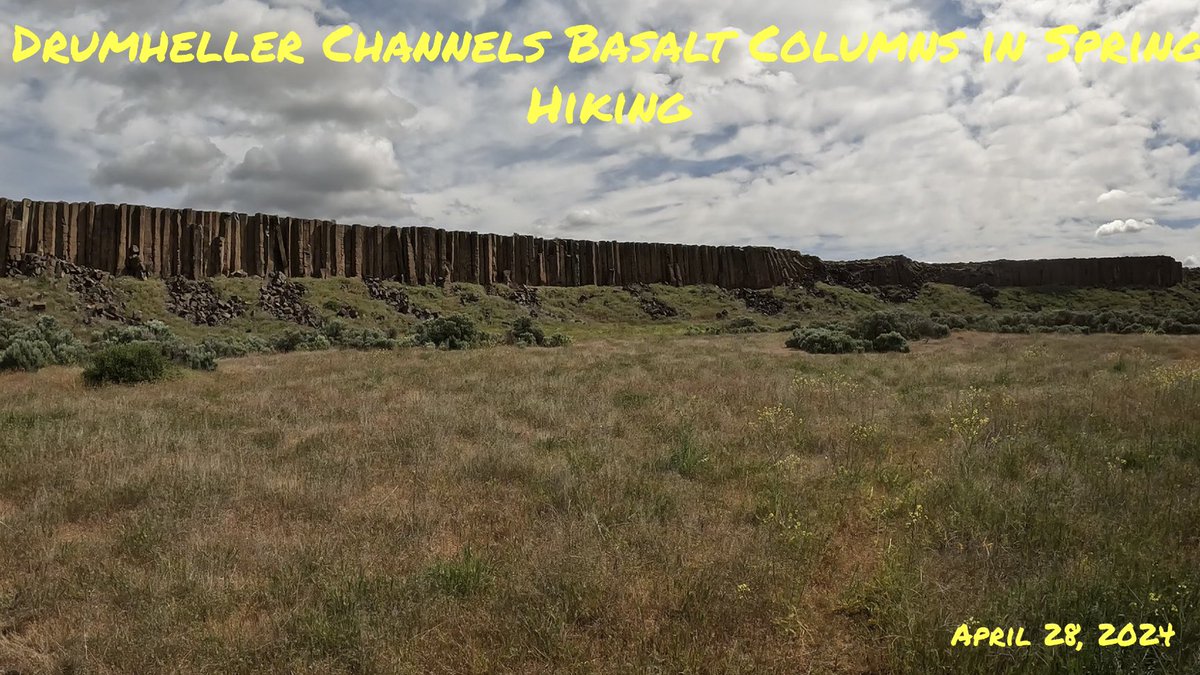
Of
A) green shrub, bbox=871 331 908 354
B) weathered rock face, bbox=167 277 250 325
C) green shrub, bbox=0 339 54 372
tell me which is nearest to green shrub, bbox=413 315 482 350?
green shrub, bbox=0 339 54 372

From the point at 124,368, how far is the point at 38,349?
5511mm

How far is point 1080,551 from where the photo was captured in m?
4.46

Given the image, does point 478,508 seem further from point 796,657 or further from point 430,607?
point 796,657

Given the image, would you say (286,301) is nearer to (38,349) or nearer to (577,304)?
(577,304)

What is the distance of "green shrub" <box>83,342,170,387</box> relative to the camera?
13938mm

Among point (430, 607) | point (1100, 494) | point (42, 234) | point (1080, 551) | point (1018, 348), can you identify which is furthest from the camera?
point (42, 234)

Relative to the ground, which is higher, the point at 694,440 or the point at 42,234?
the point at 42,234

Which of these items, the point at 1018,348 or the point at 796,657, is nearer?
the point at 796,657

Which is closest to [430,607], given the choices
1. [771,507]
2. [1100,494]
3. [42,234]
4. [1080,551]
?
[771,507]

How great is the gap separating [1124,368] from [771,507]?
13352 millimetres

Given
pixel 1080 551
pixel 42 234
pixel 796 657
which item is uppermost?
pixel 42 234

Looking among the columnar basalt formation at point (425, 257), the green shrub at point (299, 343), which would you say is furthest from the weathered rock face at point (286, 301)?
the green shrub at point (299, 343)

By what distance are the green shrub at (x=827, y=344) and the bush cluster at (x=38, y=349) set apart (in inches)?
855

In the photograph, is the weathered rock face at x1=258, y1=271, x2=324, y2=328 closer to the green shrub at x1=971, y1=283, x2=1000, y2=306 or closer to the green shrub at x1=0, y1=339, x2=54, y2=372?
the green shrub at x1=0, y1=339, x2=54, y2=372
